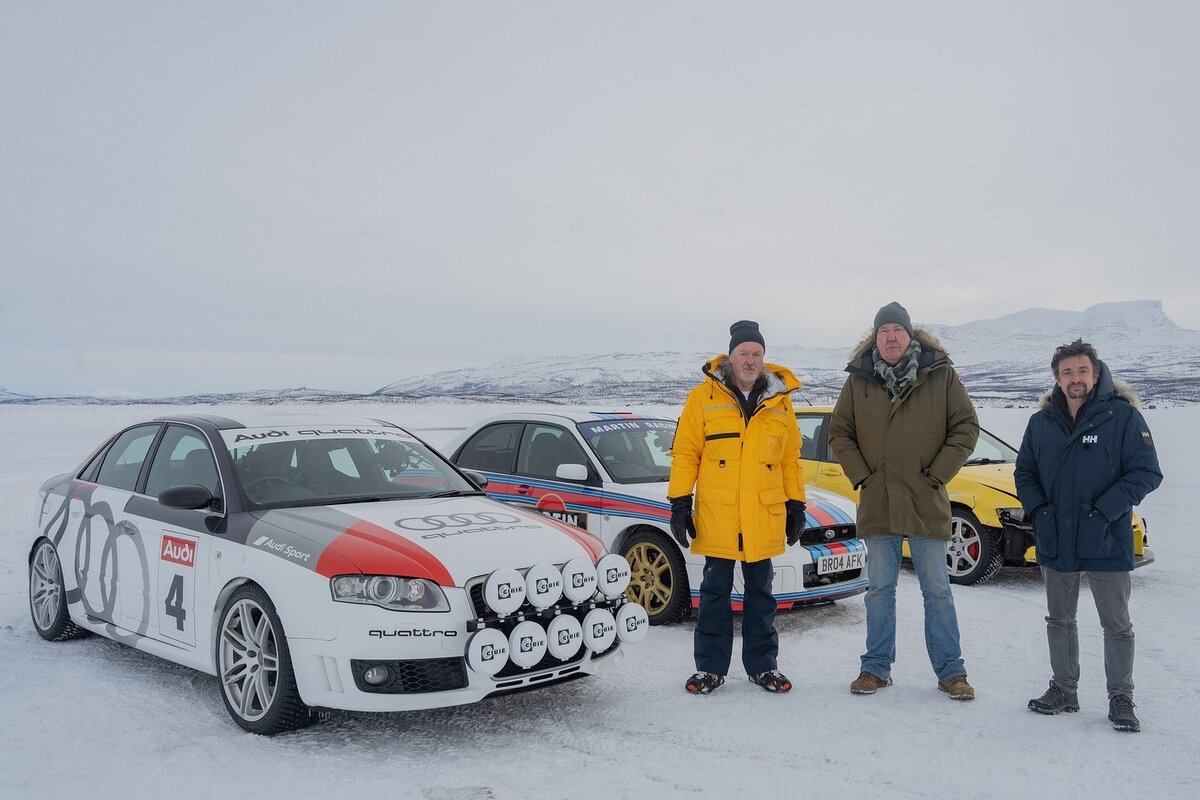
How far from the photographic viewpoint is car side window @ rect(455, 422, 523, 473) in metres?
7.60

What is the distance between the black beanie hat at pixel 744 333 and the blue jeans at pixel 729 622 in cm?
124

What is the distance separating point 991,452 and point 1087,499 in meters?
4.70

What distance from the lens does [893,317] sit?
497 centimetres

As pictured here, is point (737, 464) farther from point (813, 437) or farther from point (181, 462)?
point (813, 437)

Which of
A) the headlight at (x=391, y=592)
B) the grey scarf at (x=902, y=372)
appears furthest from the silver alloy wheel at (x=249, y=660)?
the grey scarf at (x=902, y=372)

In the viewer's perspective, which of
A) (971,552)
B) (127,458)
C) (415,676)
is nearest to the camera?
(415,676)

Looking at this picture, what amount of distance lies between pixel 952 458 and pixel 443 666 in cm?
283

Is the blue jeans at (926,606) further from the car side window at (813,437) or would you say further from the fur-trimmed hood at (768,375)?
the car side window at (813,437)

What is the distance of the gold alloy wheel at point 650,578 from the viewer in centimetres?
640

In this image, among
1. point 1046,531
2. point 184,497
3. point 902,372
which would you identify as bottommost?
point 1046,531

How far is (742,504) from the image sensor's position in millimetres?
5012

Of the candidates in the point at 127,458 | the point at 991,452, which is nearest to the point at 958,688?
the point at 991,452

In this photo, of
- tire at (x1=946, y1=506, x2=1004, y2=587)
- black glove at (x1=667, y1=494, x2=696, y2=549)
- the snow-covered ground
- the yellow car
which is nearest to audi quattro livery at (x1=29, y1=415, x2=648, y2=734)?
the snow-covered ground

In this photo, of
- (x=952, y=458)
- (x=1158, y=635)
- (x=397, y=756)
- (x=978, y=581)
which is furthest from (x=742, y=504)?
(x=978, y=581)
